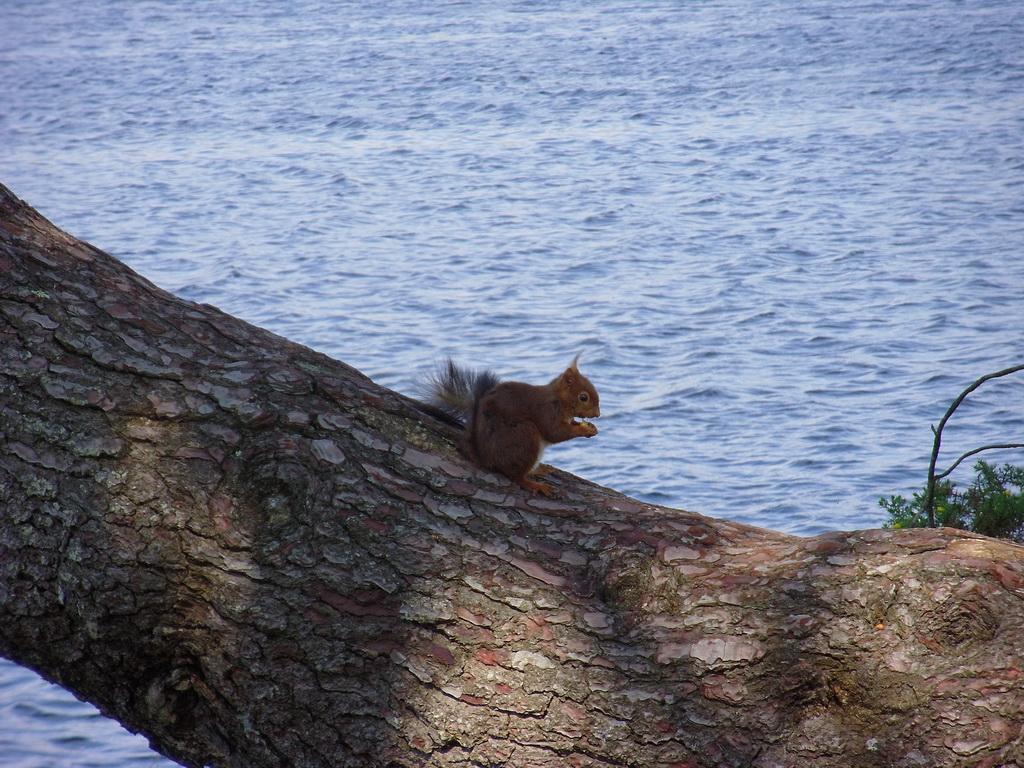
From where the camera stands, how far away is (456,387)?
9.87ft

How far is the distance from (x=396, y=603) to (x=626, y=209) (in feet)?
32.1

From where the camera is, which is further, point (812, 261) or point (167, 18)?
point (167, 18)

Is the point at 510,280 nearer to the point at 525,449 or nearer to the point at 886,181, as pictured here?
the point at 886,181

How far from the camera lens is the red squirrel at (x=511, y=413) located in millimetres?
2523

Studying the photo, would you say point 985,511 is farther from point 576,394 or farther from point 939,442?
point 576,394

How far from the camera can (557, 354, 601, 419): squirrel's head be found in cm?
329

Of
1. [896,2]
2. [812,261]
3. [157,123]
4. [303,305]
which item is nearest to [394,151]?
[157,123]

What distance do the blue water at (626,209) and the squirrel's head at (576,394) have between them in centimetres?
52

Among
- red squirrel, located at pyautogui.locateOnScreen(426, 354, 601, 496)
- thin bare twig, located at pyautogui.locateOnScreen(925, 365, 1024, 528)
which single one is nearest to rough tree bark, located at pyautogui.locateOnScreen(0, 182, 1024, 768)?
red squirrel, located at pyautogui.locateOnScreen(426, 354, 601, 496)

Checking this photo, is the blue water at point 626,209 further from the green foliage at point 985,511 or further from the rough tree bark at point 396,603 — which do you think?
the green foliage at point 985,511

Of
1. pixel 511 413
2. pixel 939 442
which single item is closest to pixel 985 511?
pixel 939 442

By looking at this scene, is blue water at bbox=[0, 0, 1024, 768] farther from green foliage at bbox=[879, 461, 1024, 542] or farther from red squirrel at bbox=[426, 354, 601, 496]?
green foliage at bbox=[879, 461, 1024, 542]

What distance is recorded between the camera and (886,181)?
11.7 meters

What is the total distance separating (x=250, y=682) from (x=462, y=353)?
19.7 feet
